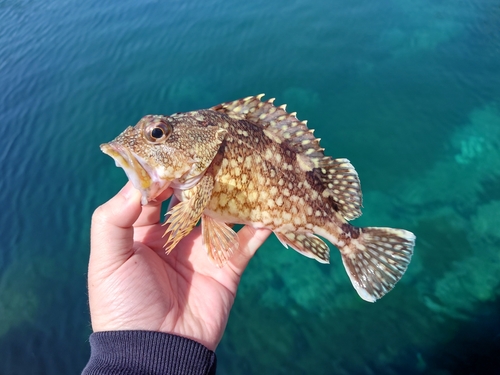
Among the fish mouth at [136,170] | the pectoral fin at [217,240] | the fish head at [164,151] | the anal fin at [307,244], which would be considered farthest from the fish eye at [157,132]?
the anal fin at [307,244]

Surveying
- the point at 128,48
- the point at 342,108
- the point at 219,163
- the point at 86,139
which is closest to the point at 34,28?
the point at 128,48

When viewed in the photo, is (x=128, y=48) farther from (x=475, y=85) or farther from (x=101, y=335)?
(x=101, y=335)

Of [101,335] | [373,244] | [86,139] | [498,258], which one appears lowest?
[498,258]

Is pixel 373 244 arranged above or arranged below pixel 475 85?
above

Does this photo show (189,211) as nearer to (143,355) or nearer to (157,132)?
(157,132)

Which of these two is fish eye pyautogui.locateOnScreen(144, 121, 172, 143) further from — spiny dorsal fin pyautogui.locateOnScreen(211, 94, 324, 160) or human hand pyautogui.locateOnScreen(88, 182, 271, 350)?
spiny dorsal fin pyautogui.locateOnScreen(211, 94, 324, 160)

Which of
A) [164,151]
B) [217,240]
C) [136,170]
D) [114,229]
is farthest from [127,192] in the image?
[217,240]

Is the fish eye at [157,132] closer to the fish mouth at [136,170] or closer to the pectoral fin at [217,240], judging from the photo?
the fish mouth at [136,170]
